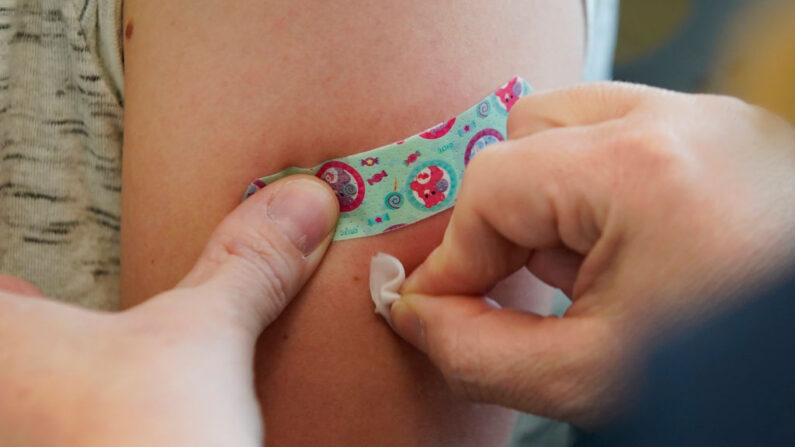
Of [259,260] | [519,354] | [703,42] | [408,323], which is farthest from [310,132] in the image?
[703,42]

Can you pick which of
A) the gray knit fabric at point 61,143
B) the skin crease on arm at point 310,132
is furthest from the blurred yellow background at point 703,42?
the skin crease on arm at point 310,132

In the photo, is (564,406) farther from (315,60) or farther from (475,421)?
(315,60)

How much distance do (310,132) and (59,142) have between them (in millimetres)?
440

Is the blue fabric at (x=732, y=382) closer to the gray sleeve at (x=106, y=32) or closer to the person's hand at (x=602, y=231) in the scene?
the person's hand at (x=602, y=231)

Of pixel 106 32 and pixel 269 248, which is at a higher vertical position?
pixel 106 32

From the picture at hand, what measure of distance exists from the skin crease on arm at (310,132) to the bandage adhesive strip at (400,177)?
0.05 ft

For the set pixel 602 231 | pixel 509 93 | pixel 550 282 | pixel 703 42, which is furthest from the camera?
pixel 703 42

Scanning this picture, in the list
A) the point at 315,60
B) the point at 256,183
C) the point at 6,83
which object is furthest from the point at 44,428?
the point at 6,83

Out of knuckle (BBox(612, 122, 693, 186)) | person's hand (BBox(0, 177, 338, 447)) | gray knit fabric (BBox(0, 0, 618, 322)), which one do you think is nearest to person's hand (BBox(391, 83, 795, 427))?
knuckle (BBox(612, 122, 693, 186))

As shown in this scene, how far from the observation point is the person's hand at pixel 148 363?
0.52m

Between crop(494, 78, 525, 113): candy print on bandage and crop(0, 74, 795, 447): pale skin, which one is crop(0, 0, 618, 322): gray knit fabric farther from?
crop(0, 74, 795, 447): pale skin

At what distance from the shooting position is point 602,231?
589 millimetres

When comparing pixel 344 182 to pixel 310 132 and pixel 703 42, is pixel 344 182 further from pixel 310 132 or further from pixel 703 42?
pixel 703 42

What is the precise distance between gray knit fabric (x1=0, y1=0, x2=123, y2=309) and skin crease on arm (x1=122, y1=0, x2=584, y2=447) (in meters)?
0.12
